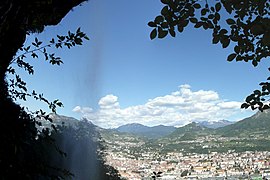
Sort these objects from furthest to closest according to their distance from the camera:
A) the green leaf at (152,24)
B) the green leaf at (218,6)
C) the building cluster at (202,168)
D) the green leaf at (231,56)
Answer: the building cluster at (202,168)
the green leaf at (231,56)
the green leaf at (218,6)
the green leaf at (152,24)

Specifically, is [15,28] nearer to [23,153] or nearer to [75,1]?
[75,1]

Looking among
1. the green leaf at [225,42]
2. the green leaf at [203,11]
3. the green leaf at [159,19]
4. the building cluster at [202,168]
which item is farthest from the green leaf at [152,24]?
the building cluster at [202,168]

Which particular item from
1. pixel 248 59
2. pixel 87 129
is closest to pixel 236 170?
pixel 87 129

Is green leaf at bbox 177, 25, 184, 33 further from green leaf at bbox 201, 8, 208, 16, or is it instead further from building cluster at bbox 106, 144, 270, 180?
building cluster at bbox 106, 144, 270, 180

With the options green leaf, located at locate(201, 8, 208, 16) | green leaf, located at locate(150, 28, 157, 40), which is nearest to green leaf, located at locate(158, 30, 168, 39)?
green leaf, located at locate(150, 28, 157, 40)

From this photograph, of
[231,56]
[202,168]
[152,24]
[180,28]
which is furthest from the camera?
[202,168]

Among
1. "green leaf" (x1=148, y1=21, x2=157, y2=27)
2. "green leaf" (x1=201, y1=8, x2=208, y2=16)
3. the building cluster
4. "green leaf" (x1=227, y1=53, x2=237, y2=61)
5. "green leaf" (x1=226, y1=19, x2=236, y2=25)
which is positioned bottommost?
the building cluster

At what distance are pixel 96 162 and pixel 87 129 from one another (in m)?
3.95

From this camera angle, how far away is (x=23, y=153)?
246cm

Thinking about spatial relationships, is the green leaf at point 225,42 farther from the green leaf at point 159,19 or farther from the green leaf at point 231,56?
the green leaf at point 159,19

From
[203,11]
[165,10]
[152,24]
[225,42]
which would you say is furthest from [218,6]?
[152,24]

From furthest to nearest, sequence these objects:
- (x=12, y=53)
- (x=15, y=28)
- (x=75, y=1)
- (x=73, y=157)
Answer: (x=73, y=157) → (x=75, y=1) → (x=12, y=53) → (x=15, y=28)

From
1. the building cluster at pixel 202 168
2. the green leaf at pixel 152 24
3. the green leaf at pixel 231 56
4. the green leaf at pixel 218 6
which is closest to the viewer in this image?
the green leaf at pixel 152 24

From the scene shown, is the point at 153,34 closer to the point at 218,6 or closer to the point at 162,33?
the point at 162,33
